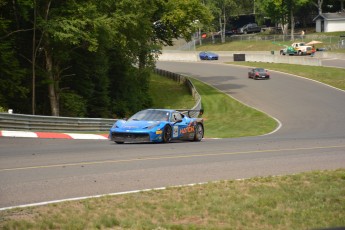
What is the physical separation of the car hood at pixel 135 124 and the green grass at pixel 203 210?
9.33 meters

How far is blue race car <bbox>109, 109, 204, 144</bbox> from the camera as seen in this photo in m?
20.8

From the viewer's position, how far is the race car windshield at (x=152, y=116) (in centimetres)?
2197

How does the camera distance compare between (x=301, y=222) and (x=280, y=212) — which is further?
(x=280, y=212)

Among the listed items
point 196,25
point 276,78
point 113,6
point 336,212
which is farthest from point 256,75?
point 336,212

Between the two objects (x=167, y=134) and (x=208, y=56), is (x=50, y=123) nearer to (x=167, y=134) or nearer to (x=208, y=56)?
(x=167, y=134)

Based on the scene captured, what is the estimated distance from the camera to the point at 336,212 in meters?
9.72

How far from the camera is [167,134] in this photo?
2184 centimetres

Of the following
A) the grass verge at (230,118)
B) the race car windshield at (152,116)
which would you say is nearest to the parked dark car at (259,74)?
the grass verge at (230,118)

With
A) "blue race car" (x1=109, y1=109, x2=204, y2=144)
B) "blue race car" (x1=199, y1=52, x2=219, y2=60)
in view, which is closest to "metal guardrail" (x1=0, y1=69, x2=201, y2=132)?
"blue race car" (x1=109, y1=109, x2=204, y2=144)

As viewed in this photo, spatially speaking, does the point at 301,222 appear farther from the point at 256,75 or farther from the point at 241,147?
the point at 256,75

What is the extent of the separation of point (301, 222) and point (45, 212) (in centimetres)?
354

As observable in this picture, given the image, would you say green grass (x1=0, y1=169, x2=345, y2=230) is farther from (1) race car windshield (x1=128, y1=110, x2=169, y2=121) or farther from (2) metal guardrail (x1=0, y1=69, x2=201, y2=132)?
(2) metal guardrail (x1=0, y1=69, x2=201, y2=132)

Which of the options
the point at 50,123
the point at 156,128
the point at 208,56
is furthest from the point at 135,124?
the point at 208,56

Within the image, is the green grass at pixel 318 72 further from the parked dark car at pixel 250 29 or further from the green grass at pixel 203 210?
the parked dark car at pixel 250 29
